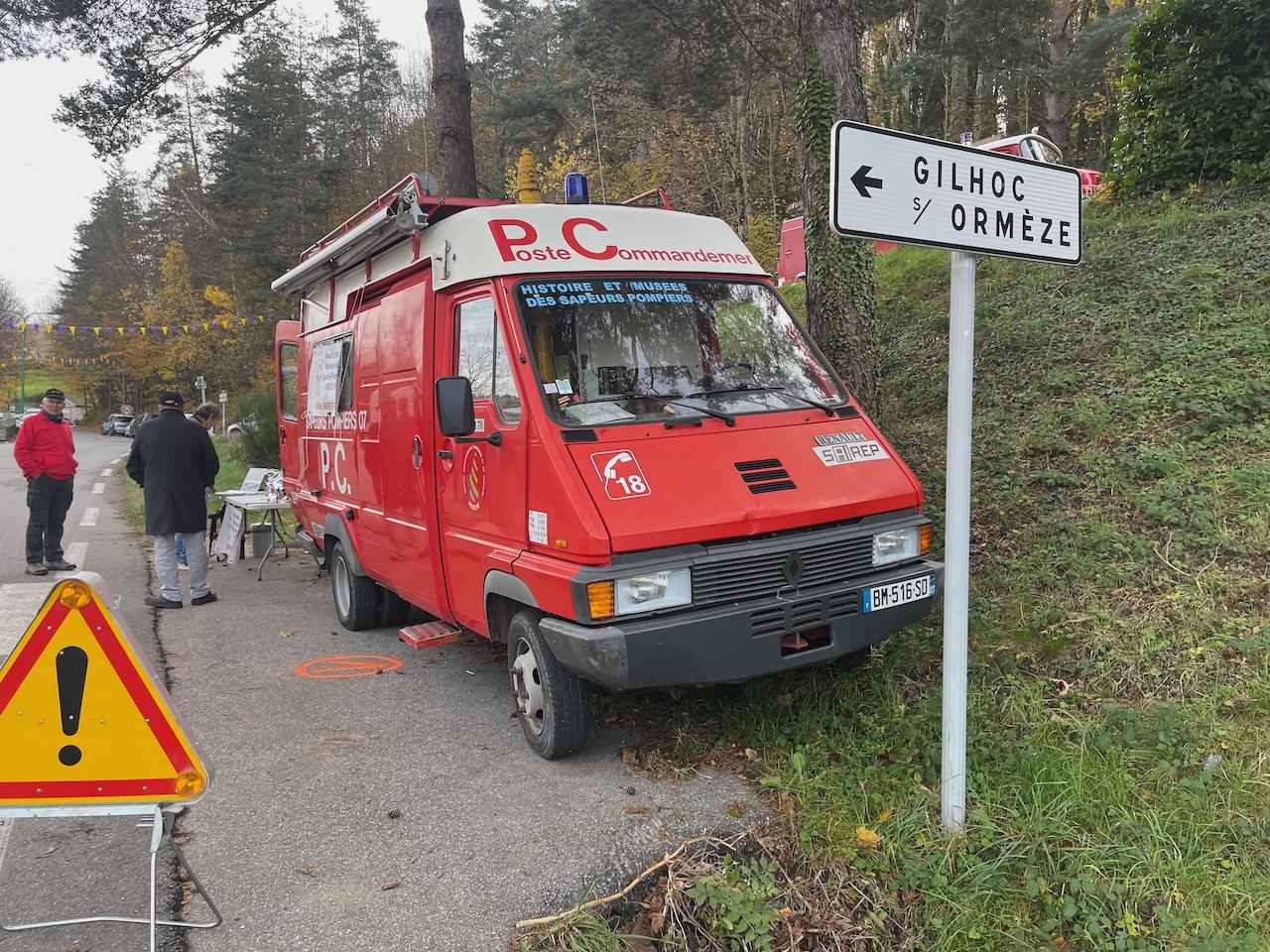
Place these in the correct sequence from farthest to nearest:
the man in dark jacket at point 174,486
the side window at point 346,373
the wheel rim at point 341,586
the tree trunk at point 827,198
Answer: the man in dark jacket at point 174,486 < the wheel rim at point 341,586 < the side window at point 346,373 < the tree trunk at point 827,198

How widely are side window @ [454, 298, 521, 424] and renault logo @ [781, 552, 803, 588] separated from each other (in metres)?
1.39

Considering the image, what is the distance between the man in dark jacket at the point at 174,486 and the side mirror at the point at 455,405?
4330mm

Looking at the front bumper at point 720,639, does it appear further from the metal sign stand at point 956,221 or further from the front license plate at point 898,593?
the metal sign stand at point 956,221

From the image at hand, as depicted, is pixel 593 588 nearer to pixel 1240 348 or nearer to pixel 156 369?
pixel 1240 348

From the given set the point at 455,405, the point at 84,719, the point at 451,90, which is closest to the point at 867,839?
the point at 455,405

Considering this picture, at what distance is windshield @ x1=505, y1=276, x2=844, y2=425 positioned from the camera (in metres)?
4.19

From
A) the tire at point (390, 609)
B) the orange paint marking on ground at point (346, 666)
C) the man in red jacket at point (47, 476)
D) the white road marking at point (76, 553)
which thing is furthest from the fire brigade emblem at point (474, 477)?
the white road marking at point (76, 553)

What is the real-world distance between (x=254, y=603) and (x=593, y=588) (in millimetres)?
5270

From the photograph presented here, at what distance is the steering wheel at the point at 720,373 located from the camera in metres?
4.42

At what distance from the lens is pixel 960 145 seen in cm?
298

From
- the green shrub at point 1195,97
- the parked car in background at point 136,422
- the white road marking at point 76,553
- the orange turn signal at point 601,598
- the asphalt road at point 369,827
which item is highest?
the green shrub at point 1195,97

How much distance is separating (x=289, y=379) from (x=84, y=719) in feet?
20.3

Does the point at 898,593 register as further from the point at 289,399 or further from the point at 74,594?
the point at 289,399

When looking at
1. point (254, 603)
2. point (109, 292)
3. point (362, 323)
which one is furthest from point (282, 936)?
point (109, 292)
